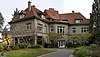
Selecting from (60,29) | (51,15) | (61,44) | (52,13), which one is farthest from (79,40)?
(52,13)

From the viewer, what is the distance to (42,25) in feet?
191

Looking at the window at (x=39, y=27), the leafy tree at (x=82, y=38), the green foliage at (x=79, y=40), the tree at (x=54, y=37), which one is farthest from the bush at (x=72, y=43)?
the window at (x=39, y=27)

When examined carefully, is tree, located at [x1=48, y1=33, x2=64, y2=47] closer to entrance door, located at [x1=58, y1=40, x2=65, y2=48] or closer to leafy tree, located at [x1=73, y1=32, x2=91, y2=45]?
entrance door, located at [x1=58, y1=40, x2=65, y2=48]

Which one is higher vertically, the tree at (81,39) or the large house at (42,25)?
the large house at (42,25)

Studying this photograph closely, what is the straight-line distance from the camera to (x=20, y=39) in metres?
57.8

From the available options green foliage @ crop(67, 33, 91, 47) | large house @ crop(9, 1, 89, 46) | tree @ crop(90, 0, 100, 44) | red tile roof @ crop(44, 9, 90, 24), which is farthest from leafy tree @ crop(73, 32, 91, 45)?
tree @ crop(90, 0, 100, 44)

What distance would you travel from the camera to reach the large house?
56125 millimetres

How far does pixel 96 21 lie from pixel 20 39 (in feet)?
79.8

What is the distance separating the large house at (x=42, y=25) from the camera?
2210 inches

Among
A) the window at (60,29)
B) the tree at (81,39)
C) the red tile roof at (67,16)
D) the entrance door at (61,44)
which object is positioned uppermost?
the red tile roof at (67,16)

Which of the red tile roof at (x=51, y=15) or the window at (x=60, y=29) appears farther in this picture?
the window at (x=60, y=29)

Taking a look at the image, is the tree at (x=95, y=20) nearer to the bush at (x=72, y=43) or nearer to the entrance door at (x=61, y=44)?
the bush at (x=72, y=43)

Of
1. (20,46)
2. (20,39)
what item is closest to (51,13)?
(20,39)

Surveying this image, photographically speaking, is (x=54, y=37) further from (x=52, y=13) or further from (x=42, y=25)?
(x=52, y=13)
